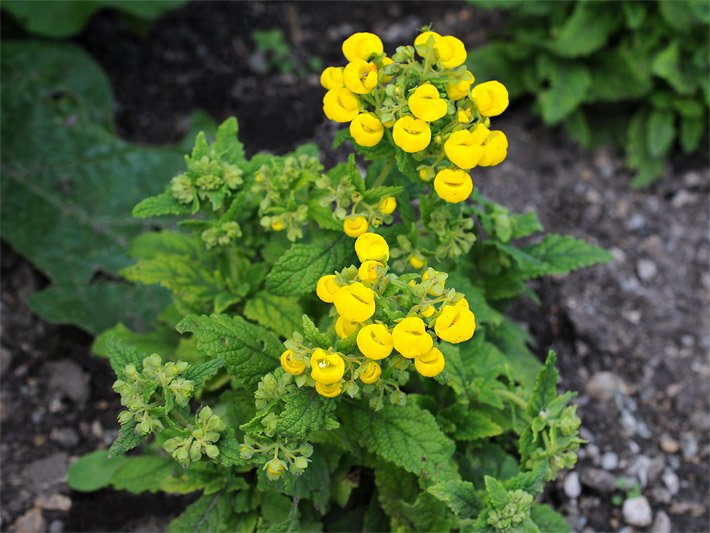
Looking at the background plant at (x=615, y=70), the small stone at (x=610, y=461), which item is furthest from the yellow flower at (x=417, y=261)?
the background plant at (x=615, y=70)

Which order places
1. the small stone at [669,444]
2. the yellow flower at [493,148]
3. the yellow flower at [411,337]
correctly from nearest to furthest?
the yellow flower at [411,337] < the yellow flower at [493,148] < the small stone at [669,444]

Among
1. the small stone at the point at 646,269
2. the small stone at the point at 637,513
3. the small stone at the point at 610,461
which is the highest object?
the small stone at the point at 646,269

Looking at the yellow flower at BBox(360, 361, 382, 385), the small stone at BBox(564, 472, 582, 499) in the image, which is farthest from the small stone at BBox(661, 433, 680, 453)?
the yellow flower at BBox(360, 361, 382, 385)

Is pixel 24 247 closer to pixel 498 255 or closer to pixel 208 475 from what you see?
pixel 208 475

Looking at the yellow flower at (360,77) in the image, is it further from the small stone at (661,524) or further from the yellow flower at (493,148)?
the small stone at (661,524)

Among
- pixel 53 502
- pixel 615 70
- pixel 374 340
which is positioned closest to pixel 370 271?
pixel 374 340

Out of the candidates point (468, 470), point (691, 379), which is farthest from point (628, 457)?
point (468, 470)
